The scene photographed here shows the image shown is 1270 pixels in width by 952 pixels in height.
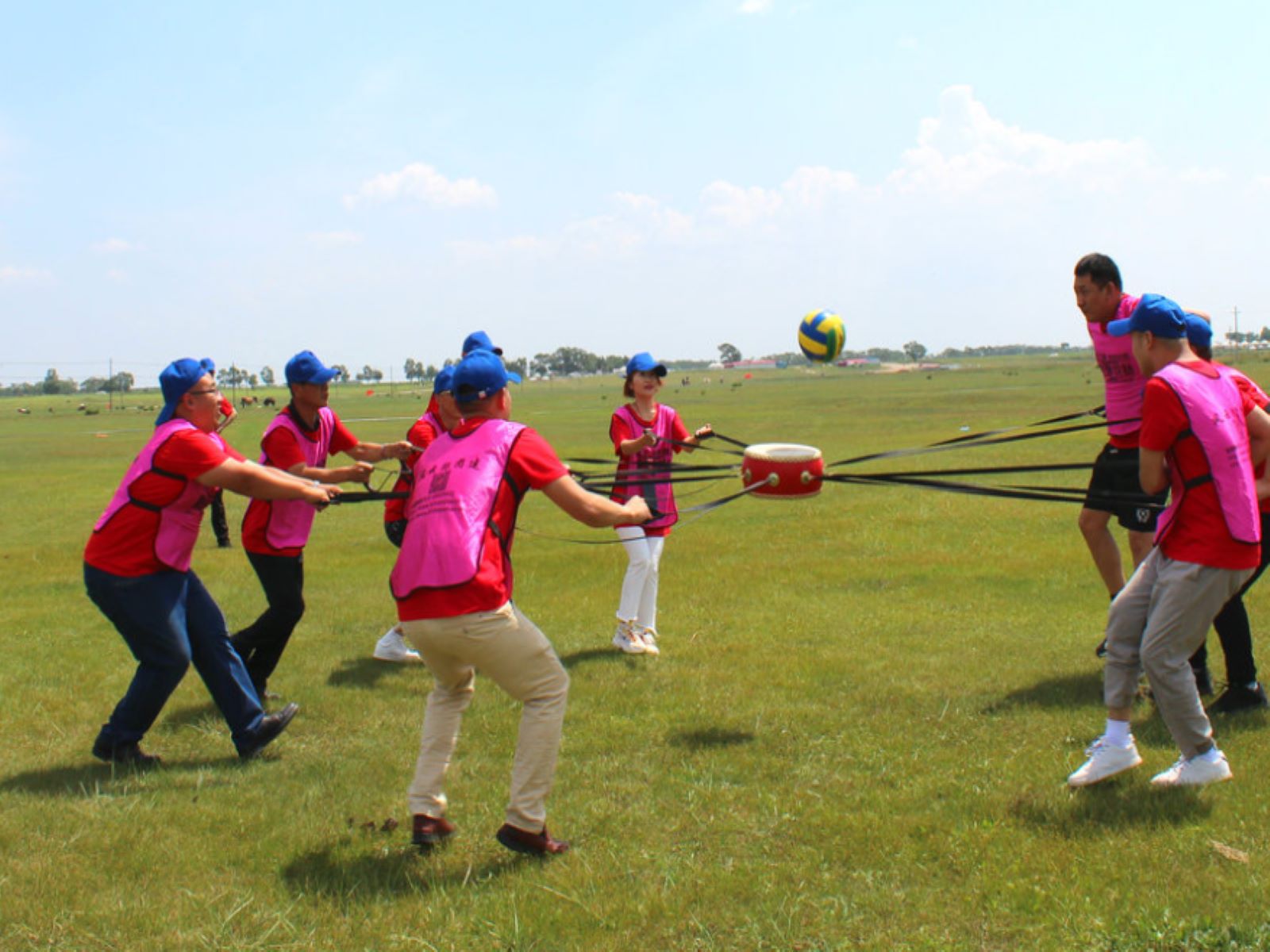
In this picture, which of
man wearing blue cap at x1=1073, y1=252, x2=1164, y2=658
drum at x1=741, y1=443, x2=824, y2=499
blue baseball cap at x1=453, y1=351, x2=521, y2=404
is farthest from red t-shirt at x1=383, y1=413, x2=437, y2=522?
man wearing blue cap at x1=1073, y1=252, x2=1164, y2=658

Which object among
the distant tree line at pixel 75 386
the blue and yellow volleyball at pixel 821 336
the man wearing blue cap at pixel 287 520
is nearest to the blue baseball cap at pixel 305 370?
the man wearing blue cap at pixel 287 520

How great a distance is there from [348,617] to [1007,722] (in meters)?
6.36

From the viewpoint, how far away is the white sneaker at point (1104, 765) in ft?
17.9

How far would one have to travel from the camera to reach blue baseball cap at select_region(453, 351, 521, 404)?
16.7 feet

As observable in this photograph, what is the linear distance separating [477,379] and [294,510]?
286 cm

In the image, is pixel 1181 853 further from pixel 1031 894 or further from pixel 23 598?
pixel 23 598

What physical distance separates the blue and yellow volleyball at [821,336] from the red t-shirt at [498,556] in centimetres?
929

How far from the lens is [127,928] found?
174 inches

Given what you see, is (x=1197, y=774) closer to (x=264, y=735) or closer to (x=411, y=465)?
(x=264, y=735)

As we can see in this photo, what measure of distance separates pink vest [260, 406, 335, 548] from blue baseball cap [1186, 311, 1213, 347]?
5.54 m

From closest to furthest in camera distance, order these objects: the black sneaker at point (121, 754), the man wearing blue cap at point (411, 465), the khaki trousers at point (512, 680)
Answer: the khaki trousers at point (512, 680) < the black sneaker at point (121, 754) < the man wearing blue cap at point (411, 465)

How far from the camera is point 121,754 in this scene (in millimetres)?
6371

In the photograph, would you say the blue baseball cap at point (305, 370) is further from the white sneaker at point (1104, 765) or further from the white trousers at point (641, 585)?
the white sneaker at point (1104, 765)

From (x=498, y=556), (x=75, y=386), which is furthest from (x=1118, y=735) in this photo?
(x=75, y=386)
